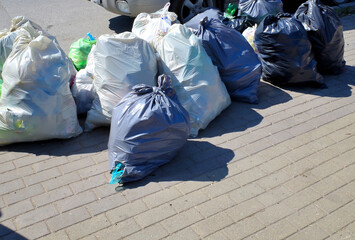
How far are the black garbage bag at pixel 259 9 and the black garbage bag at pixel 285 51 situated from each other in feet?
2.55

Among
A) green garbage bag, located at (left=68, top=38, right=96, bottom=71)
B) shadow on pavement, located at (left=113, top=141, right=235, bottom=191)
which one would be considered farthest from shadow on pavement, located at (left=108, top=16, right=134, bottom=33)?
shadow on pavement, located at (left=113, top=141, right=235, bottom=191)

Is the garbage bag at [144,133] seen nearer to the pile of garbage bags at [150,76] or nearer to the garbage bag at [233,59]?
the pile of garbage bags at [150,76]

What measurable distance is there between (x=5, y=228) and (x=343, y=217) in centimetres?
245

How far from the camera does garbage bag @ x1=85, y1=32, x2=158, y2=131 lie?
3.95 meters

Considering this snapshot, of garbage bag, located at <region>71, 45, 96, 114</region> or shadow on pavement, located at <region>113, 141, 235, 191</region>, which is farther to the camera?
garbage bag, located at <region>71, 45, 96, 114</region>

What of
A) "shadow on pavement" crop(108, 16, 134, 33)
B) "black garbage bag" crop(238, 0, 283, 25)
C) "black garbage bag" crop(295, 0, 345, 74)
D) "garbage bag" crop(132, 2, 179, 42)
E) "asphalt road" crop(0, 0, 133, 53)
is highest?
"black garbage bag" crop(295, 0, 345, 74)

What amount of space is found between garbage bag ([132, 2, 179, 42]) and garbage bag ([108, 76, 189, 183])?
4.26ft

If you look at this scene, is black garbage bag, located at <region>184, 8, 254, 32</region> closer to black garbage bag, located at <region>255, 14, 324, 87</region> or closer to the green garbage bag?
black garbage bag, located at <region>255, 14, 324, 87</region>

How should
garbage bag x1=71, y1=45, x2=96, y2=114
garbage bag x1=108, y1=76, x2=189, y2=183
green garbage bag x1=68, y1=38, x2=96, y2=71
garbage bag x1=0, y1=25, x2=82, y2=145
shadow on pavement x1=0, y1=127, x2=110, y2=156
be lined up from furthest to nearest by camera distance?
1. green garbage bag x1=68, y1=38, x2=96, y2=71
2. garbage bag x1=71, y1=45, x2=96, y2=114
3. shadow on pavement x1=0, y1=127, x2=110, y2=156
4. garbage bag x1=0, y1=25, x2=82, y2=145
5. garbage bag x1=108, y1=76, x2=189, y2=183

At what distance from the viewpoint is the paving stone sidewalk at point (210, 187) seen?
2.98 metres

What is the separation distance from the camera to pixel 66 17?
7.41 meters

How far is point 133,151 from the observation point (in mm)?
3406

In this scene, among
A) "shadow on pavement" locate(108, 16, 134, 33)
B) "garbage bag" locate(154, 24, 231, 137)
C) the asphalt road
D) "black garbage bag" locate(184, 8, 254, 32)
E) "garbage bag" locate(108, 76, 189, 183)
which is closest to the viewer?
"garbage bag" locate(108, 76, 189, 183)

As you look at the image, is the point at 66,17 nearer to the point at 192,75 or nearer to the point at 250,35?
the point at 250,35
